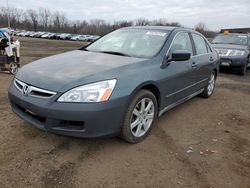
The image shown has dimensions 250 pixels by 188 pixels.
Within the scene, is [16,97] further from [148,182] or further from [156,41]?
[156,41]

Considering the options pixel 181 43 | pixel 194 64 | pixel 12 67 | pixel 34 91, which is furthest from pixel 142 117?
pixel 12 67

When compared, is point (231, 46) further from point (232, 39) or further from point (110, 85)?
point (110, 85)

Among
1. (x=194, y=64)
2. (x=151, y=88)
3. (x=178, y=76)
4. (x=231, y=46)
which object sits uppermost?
(x=231, y=46)

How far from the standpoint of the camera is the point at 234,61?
373 inches

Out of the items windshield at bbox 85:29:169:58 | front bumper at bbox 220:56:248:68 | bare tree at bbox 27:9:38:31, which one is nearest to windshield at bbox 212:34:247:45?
front bumper at bbox 220:56:248:68

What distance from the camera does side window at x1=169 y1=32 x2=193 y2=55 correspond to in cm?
405

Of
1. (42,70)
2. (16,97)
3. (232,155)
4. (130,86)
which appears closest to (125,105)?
(130,86)

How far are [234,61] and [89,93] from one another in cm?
820

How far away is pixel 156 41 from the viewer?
3.97 m

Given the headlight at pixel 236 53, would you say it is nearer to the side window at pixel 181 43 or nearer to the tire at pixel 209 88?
the tire at pixel 209 88

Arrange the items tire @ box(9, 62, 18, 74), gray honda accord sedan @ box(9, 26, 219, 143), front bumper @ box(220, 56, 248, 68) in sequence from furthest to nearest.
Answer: front bumper @ box(220, 56, 248, 68), tire @ box(9, 62, 18, 74), gray honda accord sedan @ box(9, 26, 219, 143)

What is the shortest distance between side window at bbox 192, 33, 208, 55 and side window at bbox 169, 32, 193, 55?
0.31 metres

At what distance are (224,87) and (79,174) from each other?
5.94 metres

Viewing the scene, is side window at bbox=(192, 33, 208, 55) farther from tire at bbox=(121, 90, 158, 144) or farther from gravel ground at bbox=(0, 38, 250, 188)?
tire at bbox=(121, 90, 158, 144)
